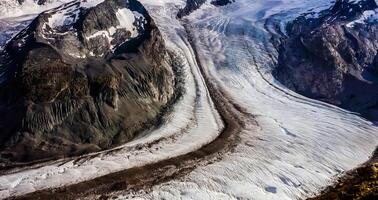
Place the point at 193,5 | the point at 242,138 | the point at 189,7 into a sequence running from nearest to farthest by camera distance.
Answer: the point at 242,138
the point at 189,7
the point at 193,5

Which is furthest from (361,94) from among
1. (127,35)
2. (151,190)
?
(151,190)

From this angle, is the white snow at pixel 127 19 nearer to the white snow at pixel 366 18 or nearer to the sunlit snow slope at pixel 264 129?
the sunlit snow slope at pixel 264 129

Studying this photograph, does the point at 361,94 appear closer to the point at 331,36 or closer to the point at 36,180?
the point at 331,36

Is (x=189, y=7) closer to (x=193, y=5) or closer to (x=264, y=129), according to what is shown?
(x=193, y=5)

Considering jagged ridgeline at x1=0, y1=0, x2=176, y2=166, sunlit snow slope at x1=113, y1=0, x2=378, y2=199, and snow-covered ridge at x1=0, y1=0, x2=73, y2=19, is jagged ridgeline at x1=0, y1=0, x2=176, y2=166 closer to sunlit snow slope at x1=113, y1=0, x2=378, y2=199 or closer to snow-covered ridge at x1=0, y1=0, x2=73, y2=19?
sunlit snow slope at x1=113, y1=0, x2=378, y2=199

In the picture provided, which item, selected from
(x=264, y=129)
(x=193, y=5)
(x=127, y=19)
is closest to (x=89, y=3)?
(x=127, y=19)

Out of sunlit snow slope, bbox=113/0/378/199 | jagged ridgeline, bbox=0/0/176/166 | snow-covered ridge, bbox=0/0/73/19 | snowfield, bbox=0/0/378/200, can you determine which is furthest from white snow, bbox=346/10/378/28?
snow-covered ridge, bbox=0/0/73/19
